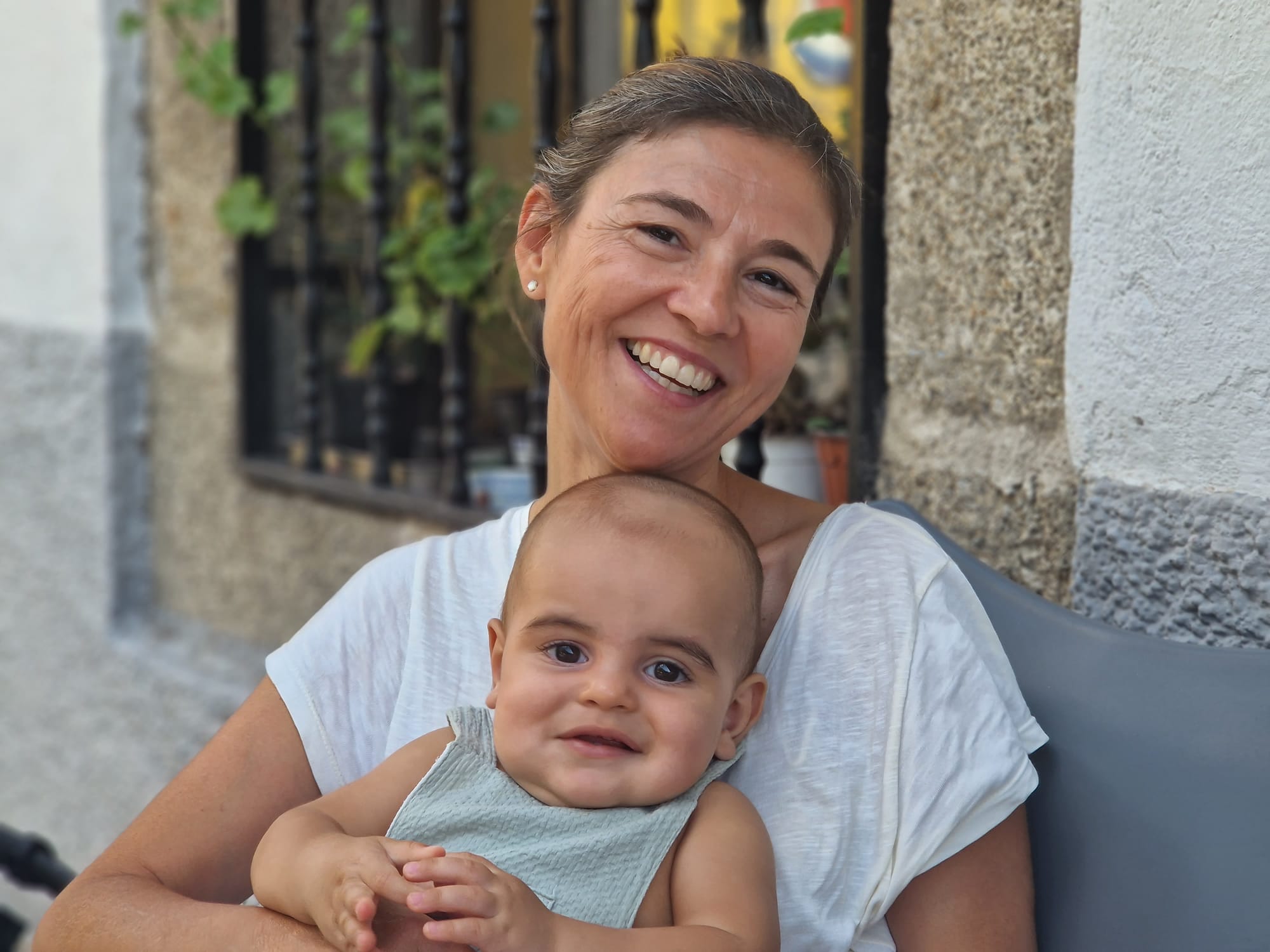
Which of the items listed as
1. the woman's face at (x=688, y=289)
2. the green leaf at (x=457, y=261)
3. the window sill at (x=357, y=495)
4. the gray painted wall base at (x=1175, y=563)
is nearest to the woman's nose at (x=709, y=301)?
the woman's face at (x=688, y=289)

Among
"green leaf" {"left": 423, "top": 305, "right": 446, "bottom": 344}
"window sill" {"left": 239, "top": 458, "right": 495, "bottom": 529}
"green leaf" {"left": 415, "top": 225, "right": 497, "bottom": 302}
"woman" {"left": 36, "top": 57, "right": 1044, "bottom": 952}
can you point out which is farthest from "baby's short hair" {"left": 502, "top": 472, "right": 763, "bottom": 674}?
A: "green leaf" {"left": 423, "top": 305, "right": 446, "bottom": 344}

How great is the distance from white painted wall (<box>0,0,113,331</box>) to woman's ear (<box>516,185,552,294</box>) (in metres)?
2.84

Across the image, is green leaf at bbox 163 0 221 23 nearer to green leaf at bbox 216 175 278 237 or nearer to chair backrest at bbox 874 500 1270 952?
green leaf at bbox 216 175 278 237

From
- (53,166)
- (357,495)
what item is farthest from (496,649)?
(53,166)

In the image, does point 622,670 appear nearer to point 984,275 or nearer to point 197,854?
point 197,854

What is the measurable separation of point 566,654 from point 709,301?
0.43 meters

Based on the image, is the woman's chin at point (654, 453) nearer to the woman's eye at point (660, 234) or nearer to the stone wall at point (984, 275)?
the woman's eye at point (660, 234)

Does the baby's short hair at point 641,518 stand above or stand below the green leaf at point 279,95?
below

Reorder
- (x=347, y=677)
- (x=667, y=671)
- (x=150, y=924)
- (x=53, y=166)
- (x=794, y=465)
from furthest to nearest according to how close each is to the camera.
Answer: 1. (x=53, y=166)
2. (x=794, y=465)
3. (x=347, y=677)
4. (x=150, y=924)
5. (x=667, y=671)

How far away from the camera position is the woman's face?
Result: 1.56m

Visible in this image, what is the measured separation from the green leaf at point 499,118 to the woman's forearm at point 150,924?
2561mm

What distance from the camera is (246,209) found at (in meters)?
3.84

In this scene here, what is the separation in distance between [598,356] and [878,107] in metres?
0.84

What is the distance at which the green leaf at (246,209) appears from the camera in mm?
3818
